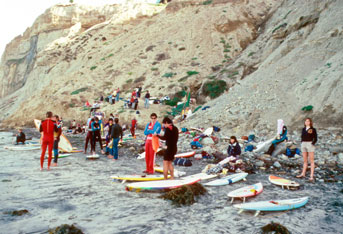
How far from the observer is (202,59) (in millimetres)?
31078

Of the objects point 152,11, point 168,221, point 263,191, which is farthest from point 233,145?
point 152,11

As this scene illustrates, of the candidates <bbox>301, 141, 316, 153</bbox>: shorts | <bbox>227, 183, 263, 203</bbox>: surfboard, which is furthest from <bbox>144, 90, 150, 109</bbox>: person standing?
<bbox>227, 183, 263, 203</bbox>: surfboard

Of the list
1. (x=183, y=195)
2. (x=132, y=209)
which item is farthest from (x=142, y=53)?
(x=132, y=209)

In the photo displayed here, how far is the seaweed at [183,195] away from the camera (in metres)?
5.89

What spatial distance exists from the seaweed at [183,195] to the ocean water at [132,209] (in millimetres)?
165

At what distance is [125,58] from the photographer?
33938 mm

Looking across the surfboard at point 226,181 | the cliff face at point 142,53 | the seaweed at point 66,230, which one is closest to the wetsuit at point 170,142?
the surfboard at point 226,181

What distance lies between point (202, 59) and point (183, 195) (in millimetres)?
26667

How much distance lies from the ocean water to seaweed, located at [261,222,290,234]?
22 centimetres

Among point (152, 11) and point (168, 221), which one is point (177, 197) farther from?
point (152, 11)

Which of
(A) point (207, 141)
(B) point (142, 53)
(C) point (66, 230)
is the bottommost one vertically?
(C) point (66, 230)

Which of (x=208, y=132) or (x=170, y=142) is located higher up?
(x=208, y=132)

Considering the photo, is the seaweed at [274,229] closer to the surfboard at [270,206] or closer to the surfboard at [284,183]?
the surfboard at [270,206]

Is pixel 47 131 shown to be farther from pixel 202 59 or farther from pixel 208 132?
pixel 202 59
